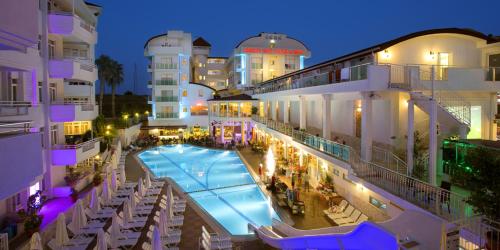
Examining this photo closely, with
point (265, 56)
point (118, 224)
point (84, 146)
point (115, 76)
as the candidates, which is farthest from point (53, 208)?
point (115, 76)

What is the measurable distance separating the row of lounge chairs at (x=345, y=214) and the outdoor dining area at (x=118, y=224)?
7.01 metres

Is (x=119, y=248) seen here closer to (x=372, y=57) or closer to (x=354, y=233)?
(x=354, y=233)

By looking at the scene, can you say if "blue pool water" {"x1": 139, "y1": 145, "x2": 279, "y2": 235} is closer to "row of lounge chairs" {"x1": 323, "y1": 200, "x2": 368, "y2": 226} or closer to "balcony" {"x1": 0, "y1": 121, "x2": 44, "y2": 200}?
"row of lounge chairs" {"x1": 323, "y1": 200, "x2": 368, "y2": 226}

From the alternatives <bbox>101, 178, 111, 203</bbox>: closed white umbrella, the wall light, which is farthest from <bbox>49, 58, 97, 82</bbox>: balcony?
the wall light

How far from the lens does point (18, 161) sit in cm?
665

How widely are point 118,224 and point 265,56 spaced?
134ft

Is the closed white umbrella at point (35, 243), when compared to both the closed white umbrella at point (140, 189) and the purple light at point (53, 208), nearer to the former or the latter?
the purple light at point (53, 208)

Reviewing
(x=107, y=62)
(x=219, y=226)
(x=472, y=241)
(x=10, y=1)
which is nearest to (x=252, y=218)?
(x=219, y=226)

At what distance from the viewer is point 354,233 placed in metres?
11.5

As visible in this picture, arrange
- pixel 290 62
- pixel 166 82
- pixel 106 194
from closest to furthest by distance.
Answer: pixel 106 194 → pixel 166 82 → pixel 290 62

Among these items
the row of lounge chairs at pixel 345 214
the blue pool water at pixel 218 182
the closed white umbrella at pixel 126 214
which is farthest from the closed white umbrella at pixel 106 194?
the row of lounge chairs at pixel 345 214

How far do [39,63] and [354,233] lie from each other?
16412mm

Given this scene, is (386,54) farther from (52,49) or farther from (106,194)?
(52,49)

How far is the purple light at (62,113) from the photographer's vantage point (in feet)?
59.8
